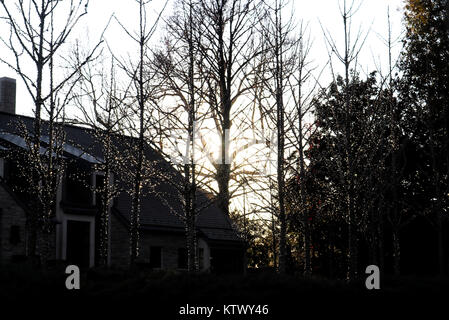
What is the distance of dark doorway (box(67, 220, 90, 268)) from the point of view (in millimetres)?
22469

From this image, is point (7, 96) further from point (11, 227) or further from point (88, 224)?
point (11, 227)

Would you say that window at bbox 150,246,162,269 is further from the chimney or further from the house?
the chimney

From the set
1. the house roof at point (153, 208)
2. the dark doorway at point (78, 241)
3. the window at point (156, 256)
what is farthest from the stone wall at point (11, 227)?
the window at point (156, 256)

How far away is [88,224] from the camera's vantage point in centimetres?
2308

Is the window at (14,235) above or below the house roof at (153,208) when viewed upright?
below

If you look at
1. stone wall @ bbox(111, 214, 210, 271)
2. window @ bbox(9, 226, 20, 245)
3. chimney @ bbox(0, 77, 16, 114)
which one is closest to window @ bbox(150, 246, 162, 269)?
stone wall @ bbox(111, 214, 210, 271)

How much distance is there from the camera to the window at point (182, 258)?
25.4m

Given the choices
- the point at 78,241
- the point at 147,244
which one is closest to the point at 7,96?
the point at 78,241

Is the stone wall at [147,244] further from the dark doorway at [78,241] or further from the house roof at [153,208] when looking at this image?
the dark doorway at [78,241]

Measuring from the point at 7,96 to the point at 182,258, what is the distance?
1040 cm

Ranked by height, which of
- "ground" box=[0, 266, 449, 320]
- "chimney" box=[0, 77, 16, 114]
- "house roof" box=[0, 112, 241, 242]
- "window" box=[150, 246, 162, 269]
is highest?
"chimney" box=[0, 77, 16, 114]

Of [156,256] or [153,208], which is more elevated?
[153,208]

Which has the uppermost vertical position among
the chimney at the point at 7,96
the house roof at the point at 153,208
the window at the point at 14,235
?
the chimney at the point at 7,96

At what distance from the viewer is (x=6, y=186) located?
19.7 metres
